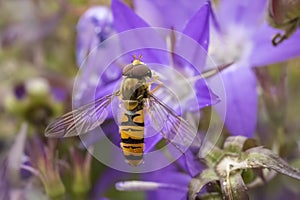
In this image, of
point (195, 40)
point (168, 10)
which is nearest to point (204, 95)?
point (195, 40)

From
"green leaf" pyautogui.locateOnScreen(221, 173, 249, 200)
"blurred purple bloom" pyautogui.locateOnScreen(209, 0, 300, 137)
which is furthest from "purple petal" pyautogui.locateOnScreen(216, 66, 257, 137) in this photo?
"green leaf" pyautogui.locateOnScreen(221, 173, 249, 200)

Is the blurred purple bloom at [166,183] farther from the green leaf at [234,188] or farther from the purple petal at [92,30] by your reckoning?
the purple petal at [92,30]

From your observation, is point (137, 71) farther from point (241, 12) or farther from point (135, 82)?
point (241, 12)

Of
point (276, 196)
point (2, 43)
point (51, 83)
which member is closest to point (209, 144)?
point (276, 196)

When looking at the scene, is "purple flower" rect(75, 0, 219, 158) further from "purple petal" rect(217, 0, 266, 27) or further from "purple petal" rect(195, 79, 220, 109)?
"purple petal" rect(217, 0, 266, 27)

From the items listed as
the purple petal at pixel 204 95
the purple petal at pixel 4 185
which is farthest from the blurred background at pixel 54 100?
the purple petal at pixel 204 95
